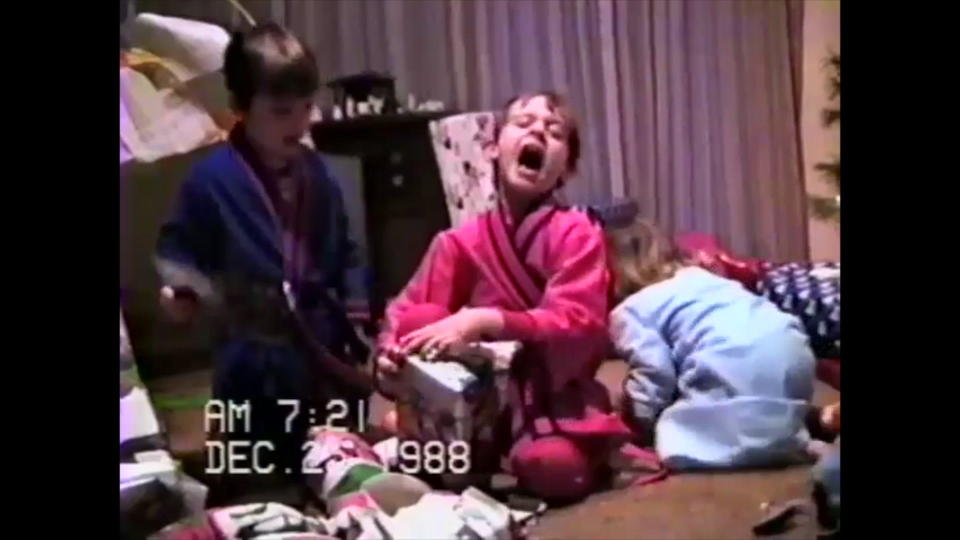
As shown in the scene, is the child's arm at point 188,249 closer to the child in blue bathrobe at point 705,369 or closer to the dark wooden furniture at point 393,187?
the dark wooden furniture at point 393,187

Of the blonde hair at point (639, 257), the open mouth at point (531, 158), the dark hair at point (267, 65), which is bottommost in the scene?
the blonde hair at point (639, 257)

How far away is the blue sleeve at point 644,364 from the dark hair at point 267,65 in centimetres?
39

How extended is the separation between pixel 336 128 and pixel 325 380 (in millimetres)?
249

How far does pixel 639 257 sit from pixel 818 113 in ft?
0.74

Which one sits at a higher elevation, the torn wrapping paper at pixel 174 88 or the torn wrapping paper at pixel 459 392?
the torn wrapping paper at pixel 174 88

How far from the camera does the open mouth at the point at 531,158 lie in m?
1.64

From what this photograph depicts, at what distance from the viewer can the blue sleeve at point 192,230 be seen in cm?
165

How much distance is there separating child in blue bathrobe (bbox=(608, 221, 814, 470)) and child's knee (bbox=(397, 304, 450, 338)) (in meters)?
0.17

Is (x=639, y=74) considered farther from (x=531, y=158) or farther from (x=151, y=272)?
(x=151, y=272)

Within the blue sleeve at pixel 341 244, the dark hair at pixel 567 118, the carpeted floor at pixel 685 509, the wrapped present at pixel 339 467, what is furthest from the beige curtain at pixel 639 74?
the wrapped present at pixel 339 467

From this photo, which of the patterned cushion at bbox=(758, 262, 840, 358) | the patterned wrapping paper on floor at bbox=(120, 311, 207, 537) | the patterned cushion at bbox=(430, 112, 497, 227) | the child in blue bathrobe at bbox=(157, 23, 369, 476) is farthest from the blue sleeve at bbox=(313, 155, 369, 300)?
the patterned cushion at bbox=(758, 262, 840, 358)

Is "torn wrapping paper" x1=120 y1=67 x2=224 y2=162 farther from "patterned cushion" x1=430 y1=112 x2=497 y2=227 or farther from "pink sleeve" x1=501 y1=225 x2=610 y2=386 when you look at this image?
"pink sleeve" x1=501 y1=225 x2=610 y2=386

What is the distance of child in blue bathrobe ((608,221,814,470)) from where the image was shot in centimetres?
163

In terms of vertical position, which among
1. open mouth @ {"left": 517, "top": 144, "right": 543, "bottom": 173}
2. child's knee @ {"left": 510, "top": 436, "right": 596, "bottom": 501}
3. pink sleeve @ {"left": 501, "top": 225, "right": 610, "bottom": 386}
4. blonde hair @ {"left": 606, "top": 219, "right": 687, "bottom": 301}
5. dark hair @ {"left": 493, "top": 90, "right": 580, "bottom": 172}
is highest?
dark hair @ {"left": 493, "top": 90, "right": 580, "bottom": 172}
